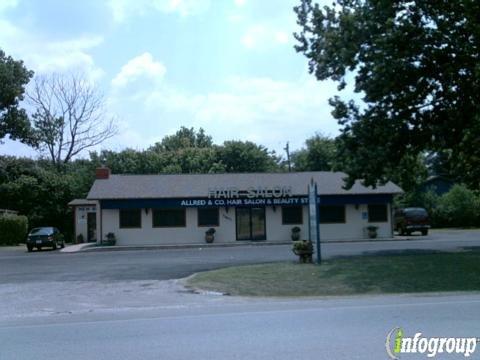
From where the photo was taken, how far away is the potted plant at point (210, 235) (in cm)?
3966

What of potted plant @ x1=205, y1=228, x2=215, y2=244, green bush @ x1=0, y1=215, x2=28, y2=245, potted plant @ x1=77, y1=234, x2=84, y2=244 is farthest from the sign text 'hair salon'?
green bush @ x1=0, y1=215, x2=28, y2=245

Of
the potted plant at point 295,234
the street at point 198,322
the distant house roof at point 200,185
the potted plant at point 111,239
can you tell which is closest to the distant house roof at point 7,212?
the distant house roof at point 200,185

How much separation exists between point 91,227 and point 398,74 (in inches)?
1150

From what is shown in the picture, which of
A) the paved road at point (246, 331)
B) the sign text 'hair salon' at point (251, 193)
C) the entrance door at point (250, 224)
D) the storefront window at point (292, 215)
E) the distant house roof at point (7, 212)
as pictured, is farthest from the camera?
the distant house roof at point (7, 212)

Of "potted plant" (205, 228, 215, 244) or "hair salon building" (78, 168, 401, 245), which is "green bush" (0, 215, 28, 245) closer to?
"hair salon building" (78, 168, 401, 245)

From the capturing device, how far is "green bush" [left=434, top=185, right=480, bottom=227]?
55688 mm

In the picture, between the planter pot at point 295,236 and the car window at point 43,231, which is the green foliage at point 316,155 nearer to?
the planter pot at point 295,236

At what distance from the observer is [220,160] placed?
70375mm

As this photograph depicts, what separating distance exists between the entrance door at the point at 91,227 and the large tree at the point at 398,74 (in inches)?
974

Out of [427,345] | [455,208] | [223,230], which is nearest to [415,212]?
[455,208]

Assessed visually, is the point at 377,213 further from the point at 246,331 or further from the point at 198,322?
the point at 246,331

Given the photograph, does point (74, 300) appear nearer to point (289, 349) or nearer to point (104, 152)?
point (289, 349)

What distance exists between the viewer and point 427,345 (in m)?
8.07

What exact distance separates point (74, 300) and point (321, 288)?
6.47 meters
